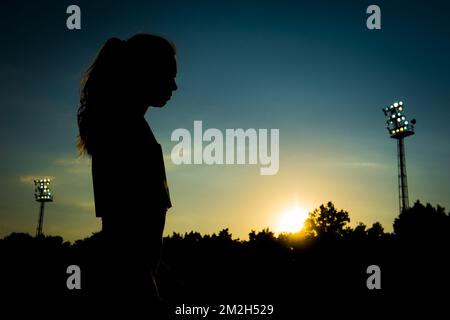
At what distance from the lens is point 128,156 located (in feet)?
5.82

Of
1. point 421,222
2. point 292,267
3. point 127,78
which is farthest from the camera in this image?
point 421,222

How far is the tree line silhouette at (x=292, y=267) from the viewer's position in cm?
2233

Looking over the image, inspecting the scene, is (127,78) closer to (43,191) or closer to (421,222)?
(421,222)

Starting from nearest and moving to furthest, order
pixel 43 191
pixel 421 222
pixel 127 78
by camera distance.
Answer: pixel 127 78 < pixel 421 222 < pixel 43 191

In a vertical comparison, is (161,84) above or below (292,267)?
above

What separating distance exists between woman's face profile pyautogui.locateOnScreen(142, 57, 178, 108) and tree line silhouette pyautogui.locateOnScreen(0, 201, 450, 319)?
1714 cm

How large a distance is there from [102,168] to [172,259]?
3291cm

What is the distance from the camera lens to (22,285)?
27.6 meters

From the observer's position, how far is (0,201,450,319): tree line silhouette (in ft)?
73.3

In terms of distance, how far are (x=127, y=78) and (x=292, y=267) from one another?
3030 centimetres

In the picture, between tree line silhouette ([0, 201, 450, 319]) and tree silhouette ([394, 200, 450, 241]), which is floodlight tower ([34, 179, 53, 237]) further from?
tree silhouette ([394, 200, 450, 241])

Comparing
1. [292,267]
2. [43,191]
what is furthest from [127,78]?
[43,191]

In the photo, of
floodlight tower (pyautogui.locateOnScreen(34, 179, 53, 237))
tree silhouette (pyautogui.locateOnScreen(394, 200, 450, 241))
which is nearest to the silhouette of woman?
tree silhouette (pyautogui.locateOnScreen(394, 200, 450, 241))
